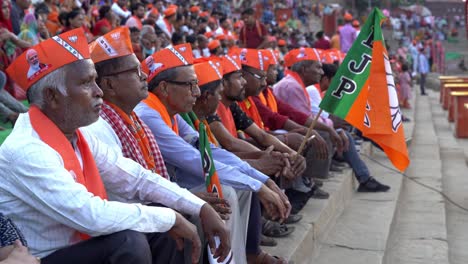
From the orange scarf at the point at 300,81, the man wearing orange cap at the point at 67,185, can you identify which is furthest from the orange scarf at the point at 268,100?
the man wearing orange cap at the point at 67,185

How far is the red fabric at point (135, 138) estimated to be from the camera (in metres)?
3.36

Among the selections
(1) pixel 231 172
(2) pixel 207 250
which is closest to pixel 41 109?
(2) pixel 207 250

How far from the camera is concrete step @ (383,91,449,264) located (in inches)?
209

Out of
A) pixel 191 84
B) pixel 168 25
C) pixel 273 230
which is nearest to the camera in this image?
pixel 191 84

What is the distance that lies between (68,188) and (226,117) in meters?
2.63

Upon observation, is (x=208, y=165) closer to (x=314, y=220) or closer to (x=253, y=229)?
(x=253, y=229)

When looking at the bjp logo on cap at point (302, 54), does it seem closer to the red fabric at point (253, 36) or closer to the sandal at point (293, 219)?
the sandal at point (293, 219)

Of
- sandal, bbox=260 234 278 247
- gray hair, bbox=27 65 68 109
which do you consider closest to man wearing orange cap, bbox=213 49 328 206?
sandal, bbox=260 234 278 247

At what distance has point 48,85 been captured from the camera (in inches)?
107

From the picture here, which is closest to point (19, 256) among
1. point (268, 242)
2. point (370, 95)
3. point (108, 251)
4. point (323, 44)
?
point (108, 251)

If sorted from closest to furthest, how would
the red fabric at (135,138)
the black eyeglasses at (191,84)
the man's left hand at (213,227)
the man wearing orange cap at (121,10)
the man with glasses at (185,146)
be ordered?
1. the man's left hand at (213,227)
2. the red fabric at (135,138)
3. the man with glasses at (185,146)
4. the black eyeglasses at (191,84)
5. the man wearing orange cap at (121,10)

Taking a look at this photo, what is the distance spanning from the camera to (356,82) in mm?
4645

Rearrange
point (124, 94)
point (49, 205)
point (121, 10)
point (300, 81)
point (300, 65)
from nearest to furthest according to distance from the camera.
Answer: point (49, 205), point (124, 94), point (300, 81), point (300, 65), point (121, 10)

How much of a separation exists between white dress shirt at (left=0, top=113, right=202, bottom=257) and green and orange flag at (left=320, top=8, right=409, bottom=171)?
2161 mm
